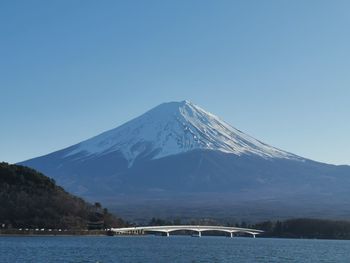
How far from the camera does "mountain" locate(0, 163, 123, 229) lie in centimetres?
9731

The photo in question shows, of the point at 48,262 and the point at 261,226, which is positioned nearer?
the point at 48,262

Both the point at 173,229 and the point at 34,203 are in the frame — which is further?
the point at 173,229

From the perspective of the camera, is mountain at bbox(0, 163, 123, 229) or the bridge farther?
the bridge

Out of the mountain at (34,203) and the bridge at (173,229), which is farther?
the bridge at (173,229)

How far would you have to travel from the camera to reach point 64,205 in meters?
102

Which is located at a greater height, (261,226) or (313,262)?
(261,226)

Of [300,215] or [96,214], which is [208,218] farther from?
[96,214]

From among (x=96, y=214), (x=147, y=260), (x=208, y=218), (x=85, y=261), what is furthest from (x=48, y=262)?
(x=208, y=218)

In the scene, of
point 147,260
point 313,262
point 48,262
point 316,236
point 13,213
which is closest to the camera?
point 48,262

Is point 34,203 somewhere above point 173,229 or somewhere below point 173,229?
below

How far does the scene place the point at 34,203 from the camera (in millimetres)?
97250

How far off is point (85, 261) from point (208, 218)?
13009cm

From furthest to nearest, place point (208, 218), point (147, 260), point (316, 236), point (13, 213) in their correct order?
point (208, 218) → point (316, 236) → point (13, 213) → point (147, 260)

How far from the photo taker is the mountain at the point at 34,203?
97.3 meters
